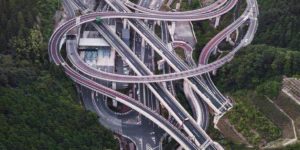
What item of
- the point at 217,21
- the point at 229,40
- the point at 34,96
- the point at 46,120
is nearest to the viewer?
the point at 46,120

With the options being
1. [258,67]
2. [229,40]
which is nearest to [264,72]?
[258,67]

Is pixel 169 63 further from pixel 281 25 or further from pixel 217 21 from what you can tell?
pixel 281 25

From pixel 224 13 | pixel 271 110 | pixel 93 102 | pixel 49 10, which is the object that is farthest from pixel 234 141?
pixel 49 10

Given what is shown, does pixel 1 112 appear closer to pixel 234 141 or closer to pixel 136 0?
pixel 234 141

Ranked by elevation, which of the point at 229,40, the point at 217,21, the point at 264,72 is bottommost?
the point at 264,72

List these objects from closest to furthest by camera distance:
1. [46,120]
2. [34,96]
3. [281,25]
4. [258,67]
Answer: [46,120] → [34,96] → [258,67] → [281,25]

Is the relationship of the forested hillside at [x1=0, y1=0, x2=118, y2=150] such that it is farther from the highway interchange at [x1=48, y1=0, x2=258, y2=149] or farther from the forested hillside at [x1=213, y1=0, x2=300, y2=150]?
the forested hillside at [x1=213, y1=0, x2=300, y2=150]

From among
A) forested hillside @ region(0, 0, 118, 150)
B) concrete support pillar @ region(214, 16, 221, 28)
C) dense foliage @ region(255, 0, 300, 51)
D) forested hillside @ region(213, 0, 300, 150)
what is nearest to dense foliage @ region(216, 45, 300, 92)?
forested hillside @ region(213, 0, 300, 150)

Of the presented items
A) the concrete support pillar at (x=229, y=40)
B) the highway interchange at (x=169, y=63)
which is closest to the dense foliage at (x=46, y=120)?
the highway interchange at (x=169, y=63)
